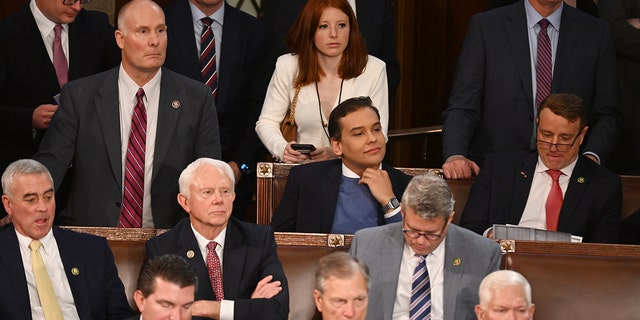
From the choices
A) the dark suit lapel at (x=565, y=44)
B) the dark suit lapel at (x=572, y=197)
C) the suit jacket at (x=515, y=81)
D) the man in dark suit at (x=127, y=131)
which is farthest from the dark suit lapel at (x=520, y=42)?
the man in dark suit at (x=127, y=131)

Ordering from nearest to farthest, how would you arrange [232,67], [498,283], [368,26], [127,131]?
[498,283]
[127,131]
[232,67]
[368,26]

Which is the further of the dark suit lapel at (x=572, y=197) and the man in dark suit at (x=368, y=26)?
the man in dark suit at (x=368, y=26)

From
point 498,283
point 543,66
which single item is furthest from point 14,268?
point 543,66

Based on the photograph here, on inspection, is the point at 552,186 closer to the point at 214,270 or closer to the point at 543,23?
the point at 543,23

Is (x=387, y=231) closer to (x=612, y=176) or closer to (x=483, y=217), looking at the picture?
(x=483, y=217)

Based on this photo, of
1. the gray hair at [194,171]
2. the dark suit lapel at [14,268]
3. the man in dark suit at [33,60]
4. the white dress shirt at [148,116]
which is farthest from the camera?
the man in dark suit at [33,60]

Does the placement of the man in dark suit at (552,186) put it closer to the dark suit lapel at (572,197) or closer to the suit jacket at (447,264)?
the dark suit lapel at (572,197)

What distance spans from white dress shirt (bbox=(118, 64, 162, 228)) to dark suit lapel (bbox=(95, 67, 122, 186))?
21 mm

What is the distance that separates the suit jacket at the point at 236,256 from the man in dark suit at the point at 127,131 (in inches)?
18.6

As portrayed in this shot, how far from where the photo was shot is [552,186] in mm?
4676

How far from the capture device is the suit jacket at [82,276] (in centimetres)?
391

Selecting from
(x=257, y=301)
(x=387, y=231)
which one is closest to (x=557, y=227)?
(x=387, y=231)

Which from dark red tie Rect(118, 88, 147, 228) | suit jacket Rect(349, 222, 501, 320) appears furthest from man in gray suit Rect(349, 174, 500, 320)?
dark red tie Rect(118, 88, 147, 228)

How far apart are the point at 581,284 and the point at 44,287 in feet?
5.65
